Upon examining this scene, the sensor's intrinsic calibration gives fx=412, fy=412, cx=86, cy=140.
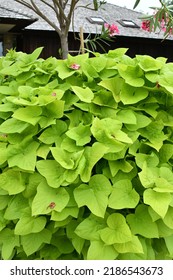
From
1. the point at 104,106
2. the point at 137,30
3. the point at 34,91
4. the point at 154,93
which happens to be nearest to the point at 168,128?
the point at 154,93

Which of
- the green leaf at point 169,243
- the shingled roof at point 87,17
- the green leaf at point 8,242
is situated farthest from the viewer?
the shingled roof at point 87,17

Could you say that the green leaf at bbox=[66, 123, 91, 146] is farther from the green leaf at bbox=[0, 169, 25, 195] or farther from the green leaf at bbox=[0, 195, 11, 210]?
the green leaf at bbox=[0, 195, 11, 210]

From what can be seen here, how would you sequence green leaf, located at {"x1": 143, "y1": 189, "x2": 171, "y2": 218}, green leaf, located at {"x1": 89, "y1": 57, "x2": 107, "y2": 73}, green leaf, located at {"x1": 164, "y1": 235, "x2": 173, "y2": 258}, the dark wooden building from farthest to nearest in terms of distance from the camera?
1. the dark wooden building
2. green leaf, located at {"x1": 89, "y1": 57, "x2": 107, "y2": 73}
3. green leaf, located at {"x1": 164, "y1": 235, "x2": 173, "y2": 258}
4. green leaf, located at {"x1": 143, "y1": 189, "x2": 171, "y2": 218}

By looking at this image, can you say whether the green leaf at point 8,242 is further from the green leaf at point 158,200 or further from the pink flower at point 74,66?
the pink flower at point 74,66

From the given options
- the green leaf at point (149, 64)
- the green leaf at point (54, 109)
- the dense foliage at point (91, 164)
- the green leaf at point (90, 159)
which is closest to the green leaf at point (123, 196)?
the dense foliage at point (91, 164)

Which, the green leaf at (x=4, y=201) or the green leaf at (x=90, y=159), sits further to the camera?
the green leaf at (x=4, y=201)

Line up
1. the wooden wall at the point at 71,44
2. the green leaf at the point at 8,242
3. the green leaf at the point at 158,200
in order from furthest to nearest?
the wooden wall at the point at 71,44 < the green leaf at the point at 8,242 < the green leaf at the point at 158,200

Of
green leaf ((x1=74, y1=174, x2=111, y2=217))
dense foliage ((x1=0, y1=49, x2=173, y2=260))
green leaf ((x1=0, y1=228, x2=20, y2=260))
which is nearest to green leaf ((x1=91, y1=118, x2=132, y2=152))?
dense foliage ((x1=0, y1=49, x2=173, y2=260))

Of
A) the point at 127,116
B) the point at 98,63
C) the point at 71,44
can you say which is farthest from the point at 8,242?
the point at 71,44
